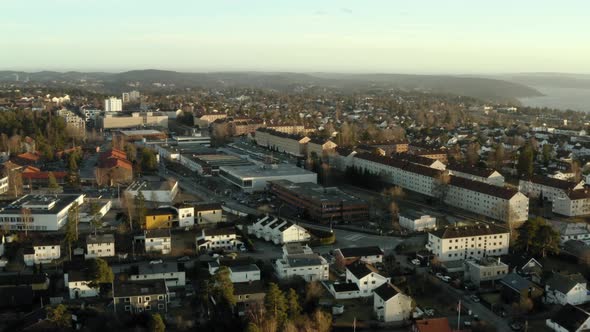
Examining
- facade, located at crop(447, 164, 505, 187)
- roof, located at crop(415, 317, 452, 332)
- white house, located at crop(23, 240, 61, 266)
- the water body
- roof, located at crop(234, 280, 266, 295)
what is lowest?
the water body

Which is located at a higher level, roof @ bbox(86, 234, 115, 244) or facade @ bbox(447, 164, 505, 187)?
facade @ bbox(447, 164, 505, 187)

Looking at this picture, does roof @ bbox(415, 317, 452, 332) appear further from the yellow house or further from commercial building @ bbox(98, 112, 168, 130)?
commercial building @ bbox(98, 112, 168, 130)

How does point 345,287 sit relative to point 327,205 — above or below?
below

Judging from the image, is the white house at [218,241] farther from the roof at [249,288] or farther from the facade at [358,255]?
the roof at [249,288]

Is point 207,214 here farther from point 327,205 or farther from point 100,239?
point 100,239

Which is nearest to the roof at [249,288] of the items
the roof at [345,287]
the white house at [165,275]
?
the white house at [165,275]

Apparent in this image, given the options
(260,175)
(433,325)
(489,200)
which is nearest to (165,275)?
(433,325)

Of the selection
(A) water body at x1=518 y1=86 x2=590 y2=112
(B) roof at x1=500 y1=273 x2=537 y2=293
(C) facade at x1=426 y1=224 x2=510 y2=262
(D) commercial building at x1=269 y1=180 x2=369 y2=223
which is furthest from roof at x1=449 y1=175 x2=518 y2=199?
(A) water body at x1=518 y1=86 x2=590 y2=112
